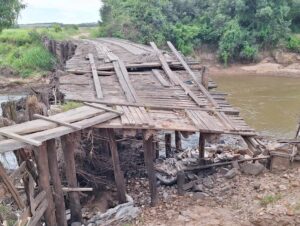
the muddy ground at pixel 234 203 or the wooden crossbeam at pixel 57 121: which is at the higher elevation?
the wooden crossbeam at pixel 57 121

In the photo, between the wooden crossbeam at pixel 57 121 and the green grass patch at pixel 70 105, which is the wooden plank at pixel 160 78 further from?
the wooden crossbeam at pixel 57 121

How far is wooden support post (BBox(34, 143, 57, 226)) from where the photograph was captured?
23.6 ft

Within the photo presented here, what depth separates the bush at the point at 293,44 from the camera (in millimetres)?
32062

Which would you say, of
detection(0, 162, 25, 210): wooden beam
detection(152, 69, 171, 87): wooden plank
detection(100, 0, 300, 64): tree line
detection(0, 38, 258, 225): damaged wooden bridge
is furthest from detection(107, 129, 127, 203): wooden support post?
detection(100, 0, 300, 64): tree line

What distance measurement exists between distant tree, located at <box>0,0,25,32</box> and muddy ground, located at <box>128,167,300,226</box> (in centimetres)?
1043

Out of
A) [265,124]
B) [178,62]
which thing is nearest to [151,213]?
[178,62]

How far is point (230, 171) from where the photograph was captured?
33.3 ft

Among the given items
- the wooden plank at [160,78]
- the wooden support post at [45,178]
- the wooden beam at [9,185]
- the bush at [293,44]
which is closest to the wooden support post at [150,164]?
the wooden support post at [45,178]

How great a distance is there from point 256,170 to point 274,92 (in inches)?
651

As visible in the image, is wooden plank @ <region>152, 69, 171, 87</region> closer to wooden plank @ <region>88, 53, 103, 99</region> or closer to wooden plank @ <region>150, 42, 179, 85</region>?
wooden plank @ <region>150, 42, 179, 85</region>

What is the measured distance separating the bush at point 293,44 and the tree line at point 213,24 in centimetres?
38

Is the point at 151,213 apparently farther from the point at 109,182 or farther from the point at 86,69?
the point at 86,69

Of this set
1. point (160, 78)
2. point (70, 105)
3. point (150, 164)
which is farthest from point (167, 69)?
point (70, 105)

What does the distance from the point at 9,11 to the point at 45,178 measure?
11.8 metres
